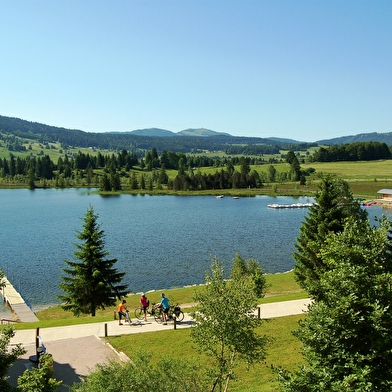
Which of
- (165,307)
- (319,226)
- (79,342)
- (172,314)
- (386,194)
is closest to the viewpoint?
(79,342)

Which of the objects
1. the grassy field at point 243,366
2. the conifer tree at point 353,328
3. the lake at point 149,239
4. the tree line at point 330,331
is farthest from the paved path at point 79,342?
the lake at point 149,239

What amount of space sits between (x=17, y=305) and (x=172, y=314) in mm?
18947

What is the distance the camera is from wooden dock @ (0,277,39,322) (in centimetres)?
3086

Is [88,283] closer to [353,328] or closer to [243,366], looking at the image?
[243,366]

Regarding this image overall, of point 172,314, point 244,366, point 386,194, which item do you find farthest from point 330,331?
point 386,194

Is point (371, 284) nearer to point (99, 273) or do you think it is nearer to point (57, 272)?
point (99, 273)

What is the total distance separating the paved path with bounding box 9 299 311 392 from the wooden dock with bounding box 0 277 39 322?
10.9 m

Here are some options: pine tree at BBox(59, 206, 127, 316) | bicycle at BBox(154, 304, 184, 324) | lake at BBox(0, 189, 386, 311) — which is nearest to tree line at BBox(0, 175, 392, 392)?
bicycle at BBox(154, 304, 184, 324)

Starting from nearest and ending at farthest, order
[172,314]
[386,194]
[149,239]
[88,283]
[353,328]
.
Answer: [353,328]
[172,314]
[88,283]
[149,239]
[386,194]

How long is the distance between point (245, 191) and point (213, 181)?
655 inches

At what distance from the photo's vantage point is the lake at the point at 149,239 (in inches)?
1729

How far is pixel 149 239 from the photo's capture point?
63.8 meters

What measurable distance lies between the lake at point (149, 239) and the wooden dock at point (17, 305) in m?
1.09

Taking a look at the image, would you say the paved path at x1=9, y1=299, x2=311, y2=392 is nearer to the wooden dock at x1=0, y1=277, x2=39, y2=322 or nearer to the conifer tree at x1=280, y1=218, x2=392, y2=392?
the conifer tree at x1=280, y1=218, x2=392, y2=392
